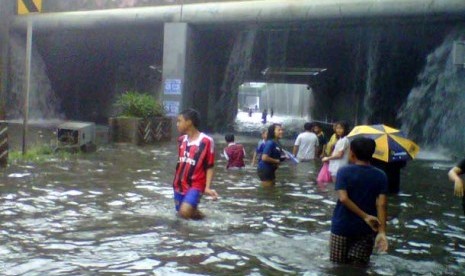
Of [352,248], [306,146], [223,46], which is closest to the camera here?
[352,248]

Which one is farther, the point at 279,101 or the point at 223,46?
the point at 279,101

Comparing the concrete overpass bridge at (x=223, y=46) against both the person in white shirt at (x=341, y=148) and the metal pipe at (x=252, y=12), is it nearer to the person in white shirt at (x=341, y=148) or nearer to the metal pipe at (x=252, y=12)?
the metal pipe at (x=252, y=12)

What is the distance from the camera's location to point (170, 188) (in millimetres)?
12266

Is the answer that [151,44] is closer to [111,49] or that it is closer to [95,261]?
[111,49]

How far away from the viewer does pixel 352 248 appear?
20.6 ft

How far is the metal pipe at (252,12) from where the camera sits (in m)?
21.4

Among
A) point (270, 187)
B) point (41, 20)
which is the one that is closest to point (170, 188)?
point (270, 187)

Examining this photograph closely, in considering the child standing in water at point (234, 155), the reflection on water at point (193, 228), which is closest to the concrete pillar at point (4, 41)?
the child standing in water at point (234, 155)

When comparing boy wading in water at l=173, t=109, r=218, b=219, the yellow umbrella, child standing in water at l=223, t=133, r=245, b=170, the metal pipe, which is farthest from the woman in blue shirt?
the metal pipe

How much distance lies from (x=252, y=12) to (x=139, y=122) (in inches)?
243

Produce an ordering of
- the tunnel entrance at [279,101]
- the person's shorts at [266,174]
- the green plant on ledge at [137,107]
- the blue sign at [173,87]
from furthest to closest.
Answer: the tunnel entrance at [279,101] → the blue sign at [173,87] → the green plant on ledge at [137,107] → the person's shorts at [266,174]

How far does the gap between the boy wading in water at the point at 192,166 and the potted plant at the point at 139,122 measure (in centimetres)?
1366

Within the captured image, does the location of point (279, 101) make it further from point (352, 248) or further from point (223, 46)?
point (352, 248)

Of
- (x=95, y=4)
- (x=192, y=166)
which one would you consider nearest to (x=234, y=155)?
(x=192, y=166)
